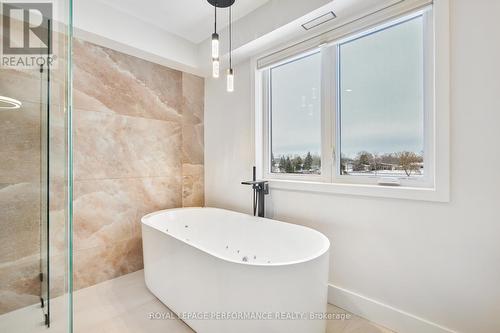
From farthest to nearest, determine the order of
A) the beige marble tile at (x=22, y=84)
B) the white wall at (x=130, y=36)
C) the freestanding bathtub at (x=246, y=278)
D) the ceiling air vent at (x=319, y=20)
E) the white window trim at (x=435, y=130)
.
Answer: the white wall at (x=130, y=36)
the ceiling air vent at (x=319, y=20)
the beige marble tile at (x=22, y=84)
the white window trim at (x=435, y=130)
the freestanding bathtub at (x=246, y=278)

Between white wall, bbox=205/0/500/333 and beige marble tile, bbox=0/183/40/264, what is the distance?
2.25 meters

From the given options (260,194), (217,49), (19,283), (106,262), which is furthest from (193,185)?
(217,49)

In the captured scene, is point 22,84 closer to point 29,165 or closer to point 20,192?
point 29,165

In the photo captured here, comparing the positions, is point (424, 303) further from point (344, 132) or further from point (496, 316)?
point (344, 132)

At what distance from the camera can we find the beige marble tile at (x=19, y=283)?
5.41ft

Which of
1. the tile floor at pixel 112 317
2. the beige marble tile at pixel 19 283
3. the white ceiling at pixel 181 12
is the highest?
the white ceiling at pixel 181 12

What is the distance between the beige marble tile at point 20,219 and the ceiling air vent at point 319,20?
2.47m

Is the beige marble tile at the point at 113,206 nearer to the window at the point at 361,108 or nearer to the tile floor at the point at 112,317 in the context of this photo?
the tile floor at the point at 112,317

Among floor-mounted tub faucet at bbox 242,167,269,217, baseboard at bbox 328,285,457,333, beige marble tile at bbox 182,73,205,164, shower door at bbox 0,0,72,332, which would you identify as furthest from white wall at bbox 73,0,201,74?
baseboard at bbox 328,285,457,333

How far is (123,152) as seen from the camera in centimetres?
248

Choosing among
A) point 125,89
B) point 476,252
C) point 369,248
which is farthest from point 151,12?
point 476,252

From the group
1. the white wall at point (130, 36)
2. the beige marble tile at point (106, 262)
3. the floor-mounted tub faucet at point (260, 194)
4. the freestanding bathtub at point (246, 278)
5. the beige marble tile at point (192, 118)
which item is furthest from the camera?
A: the beige marble tile at point (192, 118)

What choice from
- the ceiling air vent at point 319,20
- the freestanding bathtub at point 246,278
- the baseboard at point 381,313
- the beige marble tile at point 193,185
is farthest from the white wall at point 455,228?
the beige marble tile at point 193,185

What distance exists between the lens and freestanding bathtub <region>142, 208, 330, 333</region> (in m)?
1.25
